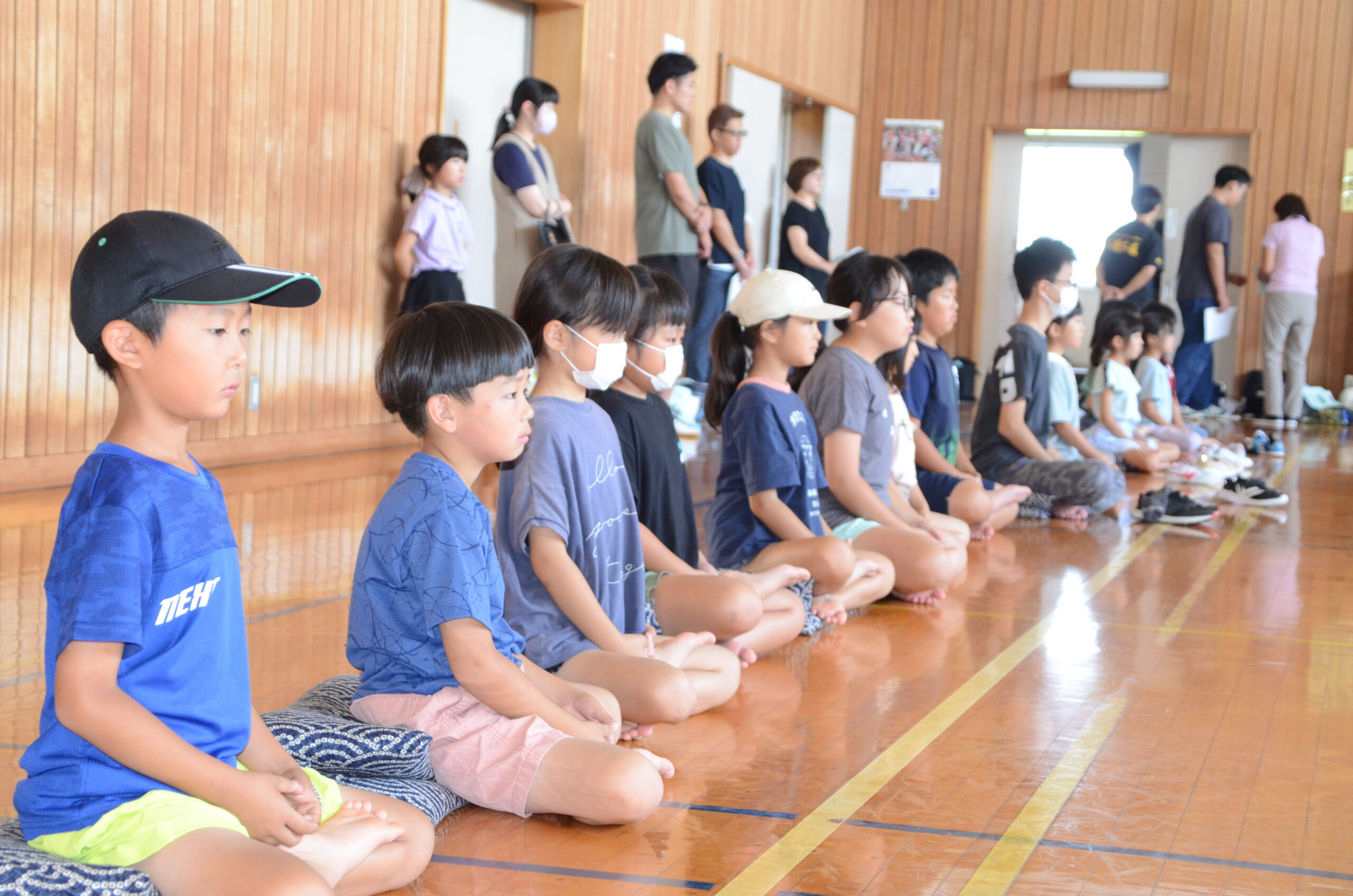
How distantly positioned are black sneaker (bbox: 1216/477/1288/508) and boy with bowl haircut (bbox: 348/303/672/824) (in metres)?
4.35

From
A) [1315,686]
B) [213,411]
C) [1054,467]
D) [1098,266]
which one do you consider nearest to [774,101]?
[1098,266]

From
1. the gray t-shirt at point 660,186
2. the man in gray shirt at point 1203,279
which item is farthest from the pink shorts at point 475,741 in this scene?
the man in gray shirt at point 1203,279

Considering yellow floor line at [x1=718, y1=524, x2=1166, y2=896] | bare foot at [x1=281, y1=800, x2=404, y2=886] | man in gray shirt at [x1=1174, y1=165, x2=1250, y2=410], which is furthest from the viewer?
man in gray shirt at [x1=1174, y1=165, x2=1250, y2=410]

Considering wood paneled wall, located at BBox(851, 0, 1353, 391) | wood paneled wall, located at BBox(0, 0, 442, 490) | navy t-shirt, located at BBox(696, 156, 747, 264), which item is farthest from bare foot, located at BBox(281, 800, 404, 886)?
wood paneled wall, located at BBox(851, 0, 1353, 391)

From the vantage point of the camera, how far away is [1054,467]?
5.17 meters

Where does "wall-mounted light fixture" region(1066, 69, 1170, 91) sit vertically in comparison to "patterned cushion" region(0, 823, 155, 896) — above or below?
above

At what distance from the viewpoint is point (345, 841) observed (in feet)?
5.20

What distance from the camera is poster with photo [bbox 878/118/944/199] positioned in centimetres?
1148

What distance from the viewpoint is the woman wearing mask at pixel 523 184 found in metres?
6.03

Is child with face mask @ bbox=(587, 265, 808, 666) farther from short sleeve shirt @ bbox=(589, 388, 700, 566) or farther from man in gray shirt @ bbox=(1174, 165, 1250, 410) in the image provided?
man in gray shirt @ bbox=(1174, 165, 1250, 410)

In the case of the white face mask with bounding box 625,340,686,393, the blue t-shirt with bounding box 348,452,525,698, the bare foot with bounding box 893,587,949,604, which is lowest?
the bare foot with bounding box 893,587,949,604

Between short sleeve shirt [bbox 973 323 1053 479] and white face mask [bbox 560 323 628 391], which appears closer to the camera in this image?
white face mask [bbox 560 323 628 391]

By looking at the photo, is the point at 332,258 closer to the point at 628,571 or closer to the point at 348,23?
the point at 348,23

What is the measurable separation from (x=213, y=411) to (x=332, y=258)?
4352 millimetres
